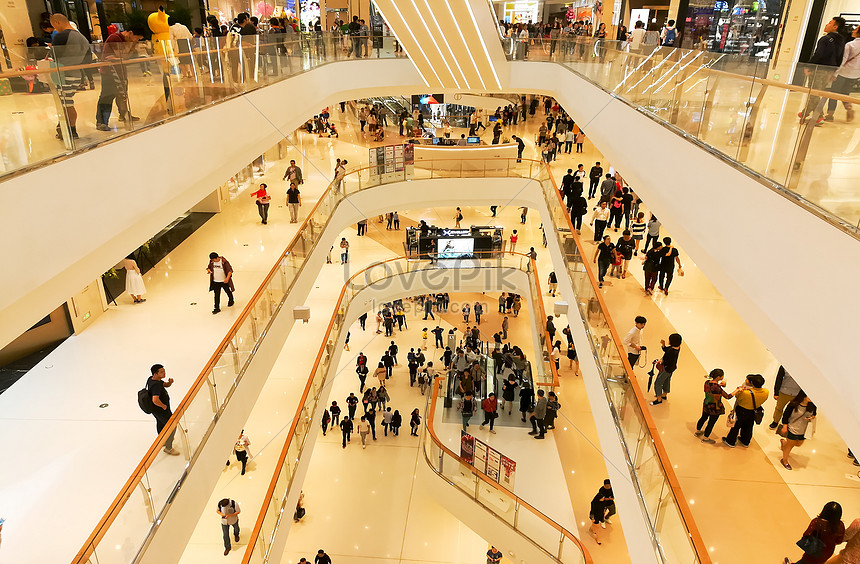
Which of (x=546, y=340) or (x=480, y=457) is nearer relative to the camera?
(x=480, y=457)

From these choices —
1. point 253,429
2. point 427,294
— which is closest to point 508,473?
point 253,429

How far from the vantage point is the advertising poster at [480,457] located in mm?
9857

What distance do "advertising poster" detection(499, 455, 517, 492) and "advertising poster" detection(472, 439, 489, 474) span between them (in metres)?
0.34

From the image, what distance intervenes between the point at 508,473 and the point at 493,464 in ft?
1.00

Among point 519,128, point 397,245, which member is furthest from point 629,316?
point 519,128

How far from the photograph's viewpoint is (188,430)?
5.25 m

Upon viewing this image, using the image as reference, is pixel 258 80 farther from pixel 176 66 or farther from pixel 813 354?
pixel 813 354

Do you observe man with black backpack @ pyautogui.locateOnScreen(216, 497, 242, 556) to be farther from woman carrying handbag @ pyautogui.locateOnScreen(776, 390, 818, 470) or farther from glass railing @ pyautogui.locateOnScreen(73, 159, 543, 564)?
woman carrying handbag @ pyautogui.locateOnScreen(776, 390, 818, 470)

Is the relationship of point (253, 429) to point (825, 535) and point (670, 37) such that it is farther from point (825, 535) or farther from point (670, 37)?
point (670, 37)

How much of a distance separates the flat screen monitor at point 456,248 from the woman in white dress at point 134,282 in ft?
28.6

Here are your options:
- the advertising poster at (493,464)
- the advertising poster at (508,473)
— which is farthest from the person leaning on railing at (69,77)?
the advertising poster at (508,473)

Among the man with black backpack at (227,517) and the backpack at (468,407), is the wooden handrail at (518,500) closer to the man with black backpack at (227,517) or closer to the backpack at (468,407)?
the backpack at (468,407)

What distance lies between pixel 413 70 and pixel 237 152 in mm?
8552

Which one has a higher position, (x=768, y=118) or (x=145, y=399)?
(x=768, y=118)
